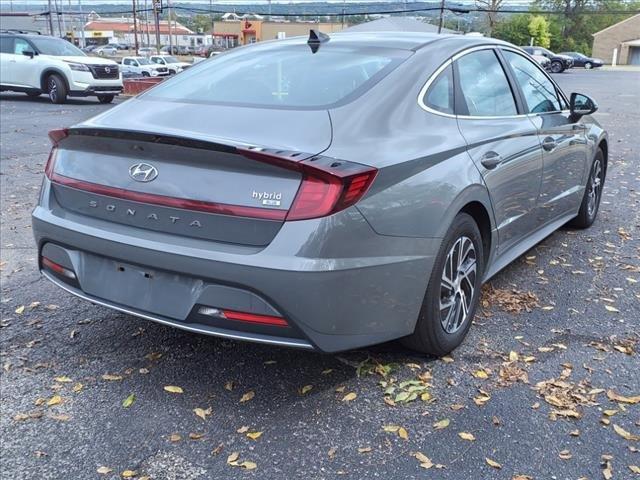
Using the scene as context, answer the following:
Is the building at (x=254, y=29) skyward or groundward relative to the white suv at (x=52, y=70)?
skyward

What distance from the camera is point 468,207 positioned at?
342 cm

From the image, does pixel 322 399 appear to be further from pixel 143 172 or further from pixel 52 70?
pixel 52 70

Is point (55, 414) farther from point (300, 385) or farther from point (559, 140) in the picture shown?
point (559, 140)

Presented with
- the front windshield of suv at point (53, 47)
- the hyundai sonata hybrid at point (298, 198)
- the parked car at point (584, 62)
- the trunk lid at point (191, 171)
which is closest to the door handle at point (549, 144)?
the hyundai sonata hybrid at point (298, 198)

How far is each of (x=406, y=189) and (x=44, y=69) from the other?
55.6 feet

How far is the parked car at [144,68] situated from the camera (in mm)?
37906

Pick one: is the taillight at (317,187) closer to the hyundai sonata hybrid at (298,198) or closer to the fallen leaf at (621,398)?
the hyundai sonata hybrid at (298,198)

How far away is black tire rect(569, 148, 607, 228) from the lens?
18.7 feet

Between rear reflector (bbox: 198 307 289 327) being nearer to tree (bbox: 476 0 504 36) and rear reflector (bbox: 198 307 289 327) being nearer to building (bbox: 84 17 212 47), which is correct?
tree (bbox: 476 0 504 36)

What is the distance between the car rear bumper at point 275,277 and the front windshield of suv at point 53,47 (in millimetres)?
16566

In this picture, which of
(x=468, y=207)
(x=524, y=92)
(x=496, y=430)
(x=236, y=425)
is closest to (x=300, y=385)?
(x=236, y=425)

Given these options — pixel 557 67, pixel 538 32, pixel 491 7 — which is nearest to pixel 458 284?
pixel 557 67

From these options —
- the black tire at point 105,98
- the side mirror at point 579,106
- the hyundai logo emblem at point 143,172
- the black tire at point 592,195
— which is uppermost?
the side mirror at point 579,106

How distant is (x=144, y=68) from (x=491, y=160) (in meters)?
38.4
